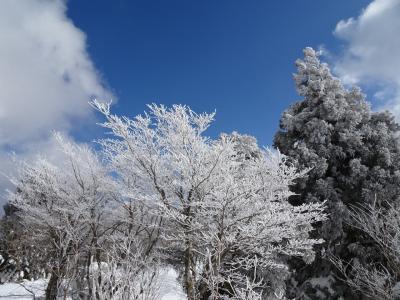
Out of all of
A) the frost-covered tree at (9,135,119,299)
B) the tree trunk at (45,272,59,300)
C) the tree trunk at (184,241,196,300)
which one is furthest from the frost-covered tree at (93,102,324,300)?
the tree trunk at (45,272,59,300)

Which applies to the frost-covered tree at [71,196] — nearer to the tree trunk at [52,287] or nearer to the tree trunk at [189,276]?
the tree trunk at [52,287]

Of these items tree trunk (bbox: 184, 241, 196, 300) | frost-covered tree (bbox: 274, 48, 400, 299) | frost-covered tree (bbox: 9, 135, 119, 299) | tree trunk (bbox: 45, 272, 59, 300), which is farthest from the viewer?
frost-covered tree (bbox: 274, 48, 400, 299)

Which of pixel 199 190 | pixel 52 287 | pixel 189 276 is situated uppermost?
pixel 199 190

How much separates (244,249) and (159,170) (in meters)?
3.08

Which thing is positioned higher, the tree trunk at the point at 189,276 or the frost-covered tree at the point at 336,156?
the frost-covered tree at the point at 336,156

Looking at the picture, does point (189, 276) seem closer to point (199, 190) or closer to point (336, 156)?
point (199, 190)

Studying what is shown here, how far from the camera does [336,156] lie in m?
15.8

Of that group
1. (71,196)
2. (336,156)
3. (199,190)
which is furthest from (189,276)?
(336,156)

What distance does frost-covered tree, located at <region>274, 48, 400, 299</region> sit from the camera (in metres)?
14.7

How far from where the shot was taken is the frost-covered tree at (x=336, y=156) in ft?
48.3

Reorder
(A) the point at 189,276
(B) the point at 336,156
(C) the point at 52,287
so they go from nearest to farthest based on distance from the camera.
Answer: (A) the point at 189,276
(C) the point at 52,287
(B) the point at 336,156

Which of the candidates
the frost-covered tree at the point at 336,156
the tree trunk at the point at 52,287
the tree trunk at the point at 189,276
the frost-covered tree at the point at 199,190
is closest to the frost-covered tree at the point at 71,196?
the tree trunk at the point at 52,287

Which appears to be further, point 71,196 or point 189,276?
point 71,196

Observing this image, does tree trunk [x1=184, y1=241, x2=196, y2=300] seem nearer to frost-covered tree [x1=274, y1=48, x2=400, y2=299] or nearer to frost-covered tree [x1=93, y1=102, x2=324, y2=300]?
frost-covered tree [x1=93, y1=102, x2=324, y2=300]
